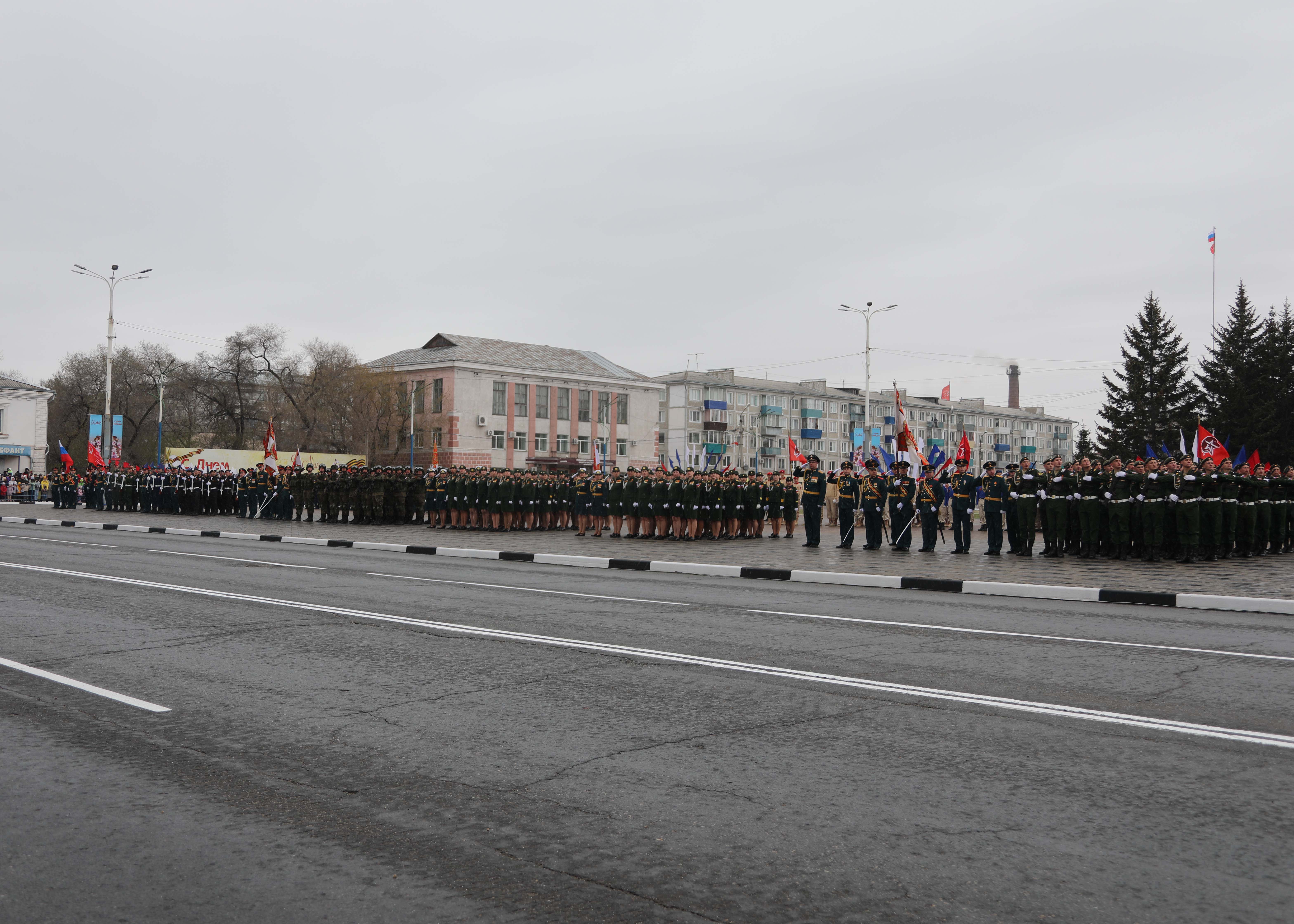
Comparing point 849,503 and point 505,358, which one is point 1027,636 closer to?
point 849,503

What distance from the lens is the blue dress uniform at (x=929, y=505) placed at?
70.0 feet

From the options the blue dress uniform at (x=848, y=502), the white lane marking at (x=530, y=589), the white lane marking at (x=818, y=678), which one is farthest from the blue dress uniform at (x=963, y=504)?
the white lane marking at (x=818, y=678)

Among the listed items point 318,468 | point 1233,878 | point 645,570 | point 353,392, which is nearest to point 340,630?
point 1233,878

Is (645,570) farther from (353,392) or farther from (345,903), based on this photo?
(353,392)

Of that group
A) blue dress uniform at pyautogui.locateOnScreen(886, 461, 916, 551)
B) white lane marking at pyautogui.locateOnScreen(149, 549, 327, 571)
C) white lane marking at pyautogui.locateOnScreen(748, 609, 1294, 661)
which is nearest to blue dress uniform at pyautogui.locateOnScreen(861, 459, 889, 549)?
blue dress uniform at pyautogui.locateOnScreen(886, 461, 916, 551)

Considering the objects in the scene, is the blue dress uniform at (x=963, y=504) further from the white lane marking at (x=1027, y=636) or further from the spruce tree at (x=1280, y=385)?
the spruce tree at (x=1280, y=385)

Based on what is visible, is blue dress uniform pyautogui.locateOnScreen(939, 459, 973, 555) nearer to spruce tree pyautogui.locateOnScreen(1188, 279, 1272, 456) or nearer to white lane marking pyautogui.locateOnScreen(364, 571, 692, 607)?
white lane marking pyautogui.locateOnScreen(364, 571, 692, 607)

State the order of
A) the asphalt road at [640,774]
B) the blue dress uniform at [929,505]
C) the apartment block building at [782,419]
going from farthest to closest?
the apartment block building at [782,419] < the blue dress uniform at [929,505] < the asphalt road at [640,774]

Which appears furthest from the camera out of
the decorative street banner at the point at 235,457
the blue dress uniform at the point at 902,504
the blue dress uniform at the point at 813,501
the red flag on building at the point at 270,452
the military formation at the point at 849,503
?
the decorative street banner at the point at 235,457

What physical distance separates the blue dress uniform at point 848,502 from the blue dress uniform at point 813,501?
462 mm

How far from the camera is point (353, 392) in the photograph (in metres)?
74.7

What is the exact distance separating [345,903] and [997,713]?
4089mm

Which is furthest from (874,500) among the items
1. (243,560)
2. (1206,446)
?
(243,560)

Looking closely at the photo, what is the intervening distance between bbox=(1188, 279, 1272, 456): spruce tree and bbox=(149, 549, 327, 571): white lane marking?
149 ft
